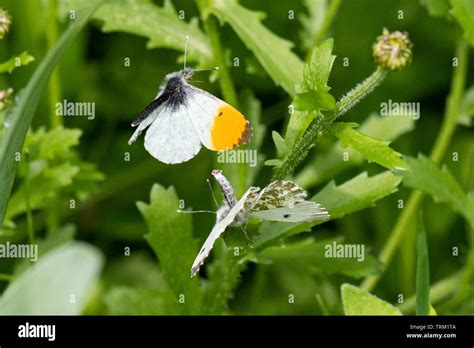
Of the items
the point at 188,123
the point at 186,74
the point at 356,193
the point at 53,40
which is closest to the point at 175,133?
the point at 188,123

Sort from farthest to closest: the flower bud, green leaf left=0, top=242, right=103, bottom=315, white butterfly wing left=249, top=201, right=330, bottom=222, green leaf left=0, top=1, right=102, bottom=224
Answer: the flower bud, white butterfly wing left=249, top=201, right=330, bottom=222, green leaf left=0, top=1, right=102, bottom=224, green leaf left=0, top=242, right=103, bottom=315

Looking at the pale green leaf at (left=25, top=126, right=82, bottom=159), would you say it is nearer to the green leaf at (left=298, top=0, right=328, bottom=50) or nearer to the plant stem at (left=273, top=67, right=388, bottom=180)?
the plant stem at (left=273, top=67, right=388, bottom=180)

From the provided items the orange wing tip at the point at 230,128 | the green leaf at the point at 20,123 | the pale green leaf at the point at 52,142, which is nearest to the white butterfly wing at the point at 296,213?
the orange wing tip at the point at 230,128

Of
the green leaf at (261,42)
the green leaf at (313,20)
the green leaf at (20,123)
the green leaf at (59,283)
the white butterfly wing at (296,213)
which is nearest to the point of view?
the green leaf at (59,283)

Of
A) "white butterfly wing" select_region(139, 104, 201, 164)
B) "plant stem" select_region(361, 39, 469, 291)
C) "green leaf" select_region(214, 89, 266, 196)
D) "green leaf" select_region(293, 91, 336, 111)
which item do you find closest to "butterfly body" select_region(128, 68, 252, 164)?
"white butterfly wing" select_region(139, 104, 201, 164)

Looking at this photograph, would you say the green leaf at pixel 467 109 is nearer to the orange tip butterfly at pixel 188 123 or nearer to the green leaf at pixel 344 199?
the green leaf at pixel 344 199

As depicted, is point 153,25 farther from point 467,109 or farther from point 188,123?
point 467,109

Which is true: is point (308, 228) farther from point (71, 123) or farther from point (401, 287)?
point (71, 123)
